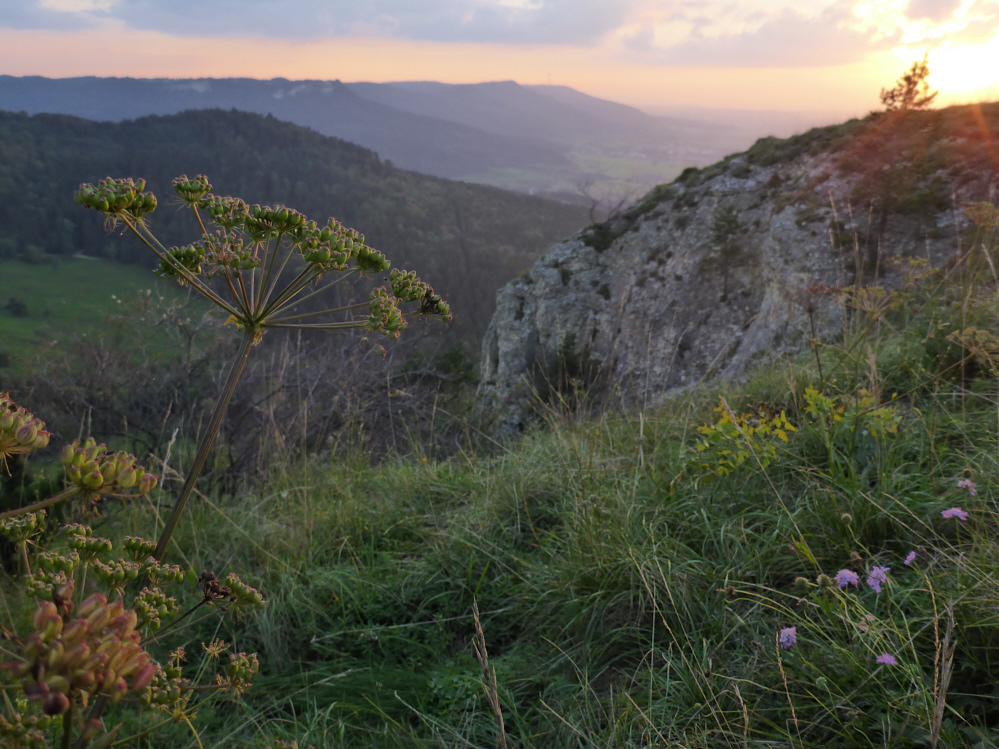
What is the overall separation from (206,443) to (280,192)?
2081 inches

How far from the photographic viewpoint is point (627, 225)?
1390 centimetres

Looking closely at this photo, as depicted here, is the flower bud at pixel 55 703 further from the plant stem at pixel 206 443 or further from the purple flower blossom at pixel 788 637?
the purple flower blossom at pixel 788 637

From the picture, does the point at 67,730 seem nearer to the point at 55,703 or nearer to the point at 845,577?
the point at 55,703

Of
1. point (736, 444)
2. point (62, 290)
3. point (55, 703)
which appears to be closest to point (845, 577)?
point (736, 444)

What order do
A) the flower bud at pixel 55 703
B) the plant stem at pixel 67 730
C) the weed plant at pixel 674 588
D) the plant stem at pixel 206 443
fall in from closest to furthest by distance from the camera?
1. the flower bud at pixel 55 703
2. the plant stem at pixel 67 730
3. the plant stem at pixel 206 443
4. the weed plant at pixel 674 588

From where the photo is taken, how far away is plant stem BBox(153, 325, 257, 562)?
3.19ft

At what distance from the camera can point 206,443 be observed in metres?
1.05

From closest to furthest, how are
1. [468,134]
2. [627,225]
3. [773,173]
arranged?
[773,173] → [627,225] → [468,134]

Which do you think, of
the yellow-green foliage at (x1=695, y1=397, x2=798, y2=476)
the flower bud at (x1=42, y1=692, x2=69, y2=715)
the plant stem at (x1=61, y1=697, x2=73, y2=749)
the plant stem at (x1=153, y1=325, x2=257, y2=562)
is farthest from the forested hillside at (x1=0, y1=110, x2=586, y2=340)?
the flower bud at (x1=42, y1=692, x2=69, y2=715)

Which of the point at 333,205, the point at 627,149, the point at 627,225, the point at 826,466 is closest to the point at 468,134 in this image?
the point at 627,149

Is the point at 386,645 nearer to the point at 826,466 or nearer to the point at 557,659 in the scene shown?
the point at 557,659

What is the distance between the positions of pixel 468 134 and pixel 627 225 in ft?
642

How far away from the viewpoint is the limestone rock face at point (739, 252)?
9102 mm

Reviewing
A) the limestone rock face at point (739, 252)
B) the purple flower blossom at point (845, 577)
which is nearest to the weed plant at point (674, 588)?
the purple flower blossom at point (845, 577)
